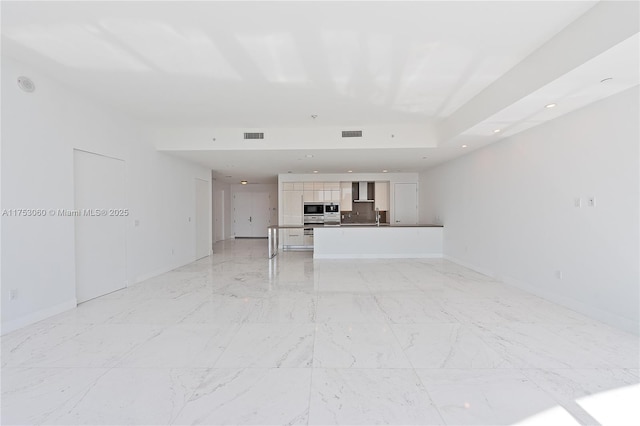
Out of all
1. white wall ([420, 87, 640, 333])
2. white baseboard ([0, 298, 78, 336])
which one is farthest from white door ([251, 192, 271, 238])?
white baseboard ([0, 298, 78, 336])

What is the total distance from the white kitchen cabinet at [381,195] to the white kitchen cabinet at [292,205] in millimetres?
2434

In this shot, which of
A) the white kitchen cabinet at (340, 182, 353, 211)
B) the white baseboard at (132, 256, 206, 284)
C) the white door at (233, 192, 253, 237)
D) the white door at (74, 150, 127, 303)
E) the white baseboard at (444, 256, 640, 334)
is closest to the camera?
the white baseboard at (444, 256, 640, 334)

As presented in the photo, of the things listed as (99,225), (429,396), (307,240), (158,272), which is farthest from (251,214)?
(429,396)

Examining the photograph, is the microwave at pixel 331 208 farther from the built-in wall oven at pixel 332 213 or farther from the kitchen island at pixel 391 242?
the kitchen island at pixel 391 242

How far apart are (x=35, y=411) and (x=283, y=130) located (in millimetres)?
4669

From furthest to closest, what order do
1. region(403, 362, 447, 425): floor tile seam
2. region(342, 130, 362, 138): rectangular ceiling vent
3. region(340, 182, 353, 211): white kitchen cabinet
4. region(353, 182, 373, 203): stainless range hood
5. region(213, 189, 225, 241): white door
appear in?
1. region(213, 189, 225, 241): white door
2. region(353, 182, 373, 203): stainless range hood
3. region(340, 182, 353, 211): white kitchen cabinet
4. region(342, 130, 362, 138): rectangular ceiling vent
5. region(403, 362, 447, 425): floor tile seam

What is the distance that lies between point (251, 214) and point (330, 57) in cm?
1027

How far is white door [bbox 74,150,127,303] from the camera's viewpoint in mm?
3957

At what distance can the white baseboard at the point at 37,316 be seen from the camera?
2.96 meters

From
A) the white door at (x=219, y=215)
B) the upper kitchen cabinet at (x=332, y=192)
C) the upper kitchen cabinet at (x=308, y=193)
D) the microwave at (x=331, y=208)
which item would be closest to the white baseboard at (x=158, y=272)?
the upper kitchen cabinet at (x=308, y=193)

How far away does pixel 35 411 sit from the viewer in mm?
1818

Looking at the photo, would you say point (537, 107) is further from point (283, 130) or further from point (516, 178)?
point (283, 130)

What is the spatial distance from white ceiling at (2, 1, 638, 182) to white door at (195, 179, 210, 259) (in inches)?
116

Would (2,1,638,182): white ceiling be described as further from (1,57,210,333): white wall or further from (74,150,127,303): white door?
(74,150,127,303): white door
